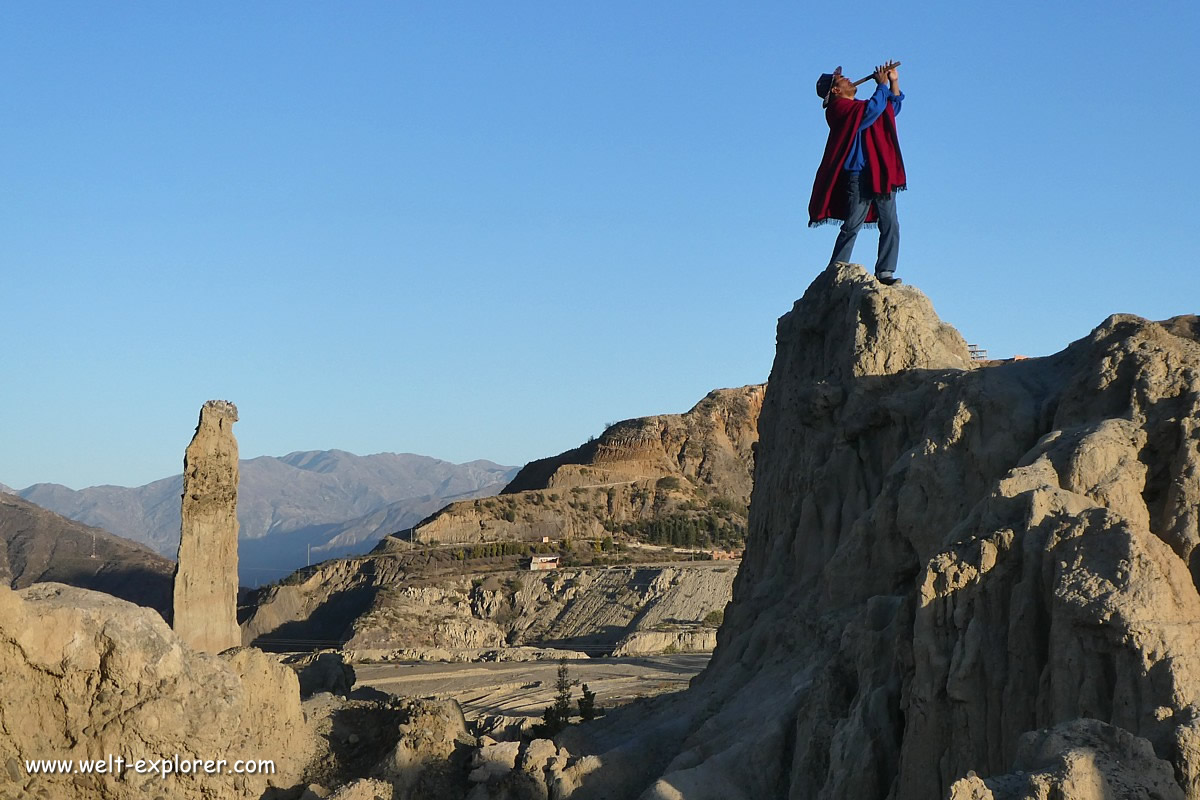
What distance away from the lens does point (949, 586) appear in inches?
491

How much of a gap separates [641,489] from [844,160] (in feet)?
217

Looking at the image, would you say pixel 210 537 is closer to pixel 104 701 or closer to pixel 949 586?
pixel 104 701

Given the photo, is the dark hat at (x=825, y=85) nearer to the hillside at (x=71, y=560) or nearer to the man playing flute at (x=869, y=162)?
the man playing flute at (x=869, y=162)

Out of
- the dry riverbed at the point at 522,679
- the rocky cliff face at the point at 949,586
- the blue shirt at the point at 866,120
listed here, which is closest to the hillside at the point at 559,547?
the dry riverbed at the point at 522,679

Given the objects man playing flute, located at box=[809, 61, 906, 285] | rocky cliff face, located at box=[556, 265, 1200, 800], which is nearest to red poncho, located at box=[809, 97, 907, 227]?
man playing flute, located at box=[809, 61, 906, 285]

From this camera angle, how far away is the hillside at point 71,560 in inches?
3371

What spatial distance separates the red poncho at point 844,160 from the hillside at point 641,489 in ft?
190

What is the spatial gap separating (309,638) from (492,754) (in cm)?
4817

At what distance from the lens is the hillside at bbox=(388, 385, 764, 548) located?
3214 inches

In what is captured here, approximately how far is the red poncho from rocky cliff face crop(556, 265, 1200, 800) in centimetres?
88

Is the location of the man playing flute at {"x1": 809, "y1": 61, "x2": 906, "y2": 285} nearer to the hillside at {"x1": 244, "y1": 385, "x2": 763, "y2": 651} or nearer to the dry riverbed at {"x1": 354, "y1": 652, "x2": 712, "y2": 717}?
the dry riverbed at {"x1": 354, "y1": 652, "x2": 712, "y2": 717}

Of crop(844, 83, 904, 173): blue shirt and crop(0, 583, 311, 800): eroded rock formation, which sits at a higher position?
crop(844, 83, 904, 173): blue shirt

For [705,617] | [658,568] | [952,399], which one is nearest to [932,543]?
[952,399]

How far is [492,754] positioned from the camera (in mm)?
18938
